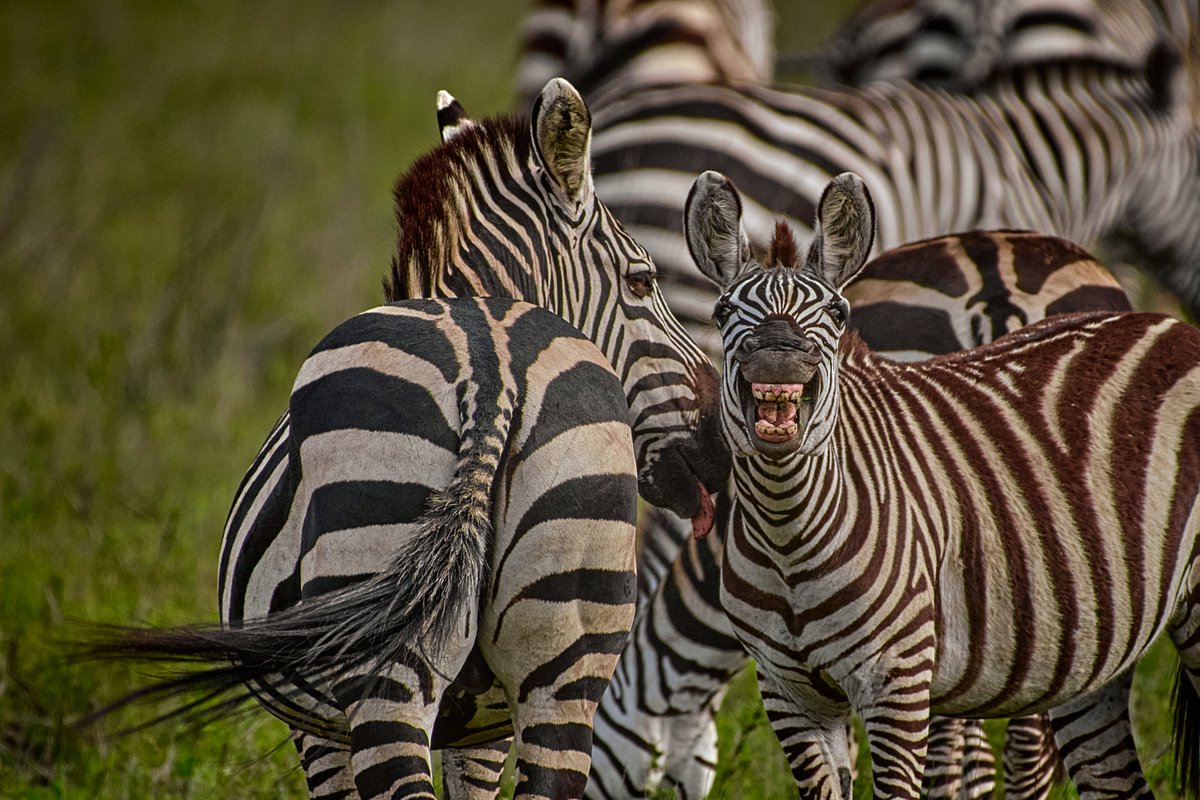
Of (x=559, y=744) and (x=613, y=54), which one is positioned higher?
(x=613, y=54)

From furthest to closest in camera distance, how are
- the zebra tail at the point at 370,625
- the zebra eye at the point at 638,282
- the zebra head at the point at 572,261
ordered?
1. the zebra eye at the point at 638,282
2. the zebra head at the point at 572,261
3. the zebra tail at the point at 370,625

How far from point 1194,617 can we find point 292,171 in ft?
35.1

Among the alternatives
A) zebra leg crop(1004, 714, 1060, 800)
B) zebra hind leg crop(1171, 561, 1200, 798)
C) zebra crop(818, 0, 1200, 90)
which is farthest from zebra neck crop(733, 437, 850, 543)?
zebra crop(818, 0, 1200, 90)

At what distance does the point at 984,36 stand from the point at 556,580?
6.36 m

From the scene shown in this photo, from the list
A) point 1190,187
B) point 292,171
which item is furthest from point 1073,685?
point 292,171

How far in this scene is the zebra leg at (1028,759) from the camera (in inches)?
177

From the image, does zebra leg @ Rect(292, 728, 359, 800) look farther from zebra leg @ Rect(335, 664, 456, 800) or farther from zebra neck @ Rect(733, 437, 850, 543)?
zebra neck @ Rect(733, 437, 850, 543)

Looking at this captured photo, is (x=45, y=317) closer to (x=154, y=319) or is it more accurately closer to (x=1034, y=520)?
(x=154, y=319)

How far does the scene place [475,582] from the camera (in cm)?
263

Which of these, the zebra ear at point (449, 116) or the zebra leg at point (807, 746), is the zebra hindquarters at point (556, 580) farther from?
the zebra ear at point (449, 116)

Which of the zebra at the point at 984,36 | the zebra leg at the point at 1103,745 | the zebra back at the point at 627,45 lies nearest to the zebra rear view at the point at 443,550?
the zebra leg at the point at 1103,745

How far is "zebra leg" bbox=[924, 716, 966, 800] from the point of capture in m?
4.43

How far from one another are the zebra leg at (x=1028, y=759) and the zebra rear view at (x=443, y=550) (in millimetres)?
2240

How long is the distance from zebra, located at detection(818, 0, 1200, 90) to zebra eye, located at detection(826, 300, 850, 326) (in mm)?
4835
